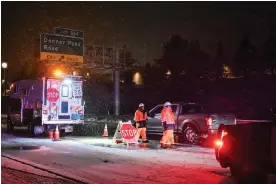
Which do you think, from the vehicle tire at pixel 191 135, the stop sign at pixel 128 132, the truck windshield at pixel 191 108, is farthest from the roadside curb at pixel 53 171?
the truck windshield at pixel 191 108

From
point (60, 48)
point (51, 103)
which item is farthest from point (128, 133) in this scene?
point (60, 48)

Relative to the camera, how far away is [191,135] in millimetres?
16750

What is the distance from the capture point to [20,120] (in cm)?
2264

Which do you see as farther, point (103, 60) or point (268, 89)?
point (268, 89)

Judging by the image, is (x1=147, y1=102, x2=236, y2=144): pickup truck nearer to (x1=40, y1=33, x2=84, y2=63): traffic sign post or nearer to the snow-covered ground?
the snow-covered ground

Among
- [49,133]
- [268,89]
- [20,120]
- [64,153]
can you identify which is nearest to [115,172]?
[64,153]

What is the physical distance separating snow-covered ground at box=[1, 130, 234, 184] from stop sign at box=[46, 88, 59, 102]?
409 centimetres

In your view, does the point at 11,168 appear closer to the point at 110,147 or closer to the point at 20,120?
the point at 110,147

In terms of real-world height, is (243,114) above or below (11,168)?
above

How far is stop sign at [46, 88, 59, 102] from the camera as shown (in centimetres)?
2064

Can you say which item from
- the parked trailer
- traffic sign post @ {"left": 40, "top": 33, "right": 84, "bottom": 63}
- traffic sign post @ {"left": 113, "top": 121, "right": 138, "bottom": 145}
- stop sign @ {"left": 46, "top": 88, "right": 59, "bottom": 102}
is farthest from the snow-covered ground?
traffic sign post @ {"left": 40, "top": 33, "right": 84, "bottom": 63}

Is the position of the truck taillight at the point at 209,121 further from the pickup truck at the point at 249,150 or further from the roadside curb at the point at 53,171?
the roadside curb at the point at 53,171

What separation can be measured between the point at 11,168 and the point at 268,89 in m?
35.5

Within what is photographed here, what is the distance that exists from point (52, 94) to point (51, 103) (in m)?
0.45
